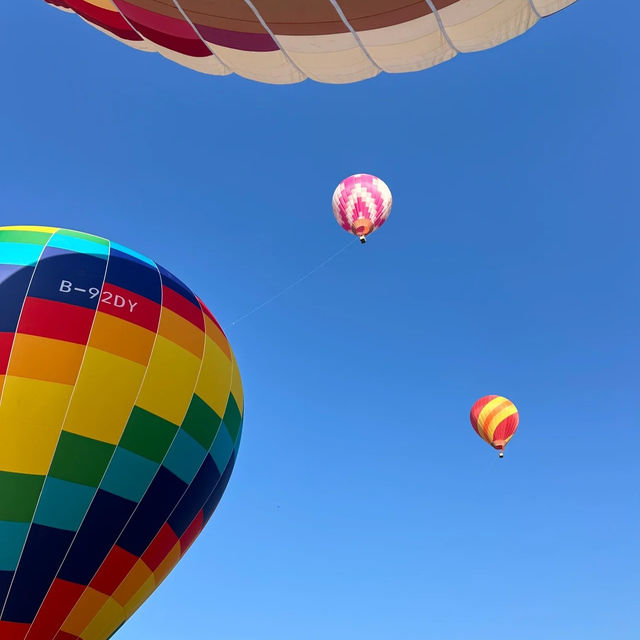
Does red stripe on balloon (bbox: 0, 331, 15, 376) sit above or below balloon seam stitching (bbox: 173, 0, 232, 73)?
below

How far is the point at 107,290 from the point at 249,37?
19.7ft

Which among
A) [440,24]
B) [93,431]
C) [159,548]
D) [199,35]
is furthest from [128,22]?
[159,548]

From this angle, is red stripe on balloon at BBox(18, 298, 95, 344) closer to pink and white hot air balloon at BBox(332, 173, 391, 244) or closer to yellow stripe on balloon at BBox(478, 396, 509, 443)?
pink and white hot air balloon at BBox(332, 173, 391, 244)

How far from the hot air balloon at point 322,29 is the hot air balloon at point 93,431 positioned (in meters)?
A: 5.14

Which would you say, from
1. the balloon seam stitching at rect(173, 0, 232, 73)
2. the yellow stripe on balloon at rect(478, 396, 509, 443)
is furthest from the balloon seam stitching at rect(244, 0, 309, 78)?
the yellow stripe on balloon at rect(478, 396, 509, 443)

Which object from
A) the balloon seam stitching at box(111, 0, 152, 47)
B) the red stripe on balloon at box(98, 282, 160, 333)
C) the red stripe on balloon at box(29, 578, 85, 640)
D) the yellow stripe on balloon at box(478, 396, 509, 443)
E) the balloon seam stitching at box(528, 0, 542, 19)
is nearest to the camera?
the balloon seam stitching at box(528, 0, 542, 19)

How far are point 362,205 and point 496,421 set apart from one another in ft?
41.8

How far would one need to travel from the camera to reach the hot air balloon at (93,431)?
737 centimetres

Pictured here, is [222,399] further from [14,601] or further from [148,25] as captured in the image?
[148,25]

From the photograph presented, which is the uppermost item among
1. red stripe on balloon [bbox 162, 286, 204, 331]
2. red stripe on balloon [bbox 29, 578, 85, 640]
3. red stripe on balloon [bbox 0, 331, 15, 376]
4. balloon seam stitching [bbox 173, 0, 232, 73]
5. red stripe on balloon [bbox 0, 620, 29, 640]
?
red stripe on balloon [bbox 162, 286, 204, 331]

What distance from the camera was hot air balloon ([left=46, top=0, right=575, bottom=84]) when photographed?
3.50 m

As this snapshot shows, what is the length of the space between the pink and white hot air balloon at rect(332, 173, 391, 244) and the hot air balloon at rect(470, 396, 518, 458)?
39.0 feet

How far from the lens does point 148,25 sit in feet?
12.6

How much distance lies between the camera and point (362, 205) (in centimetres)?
1664
